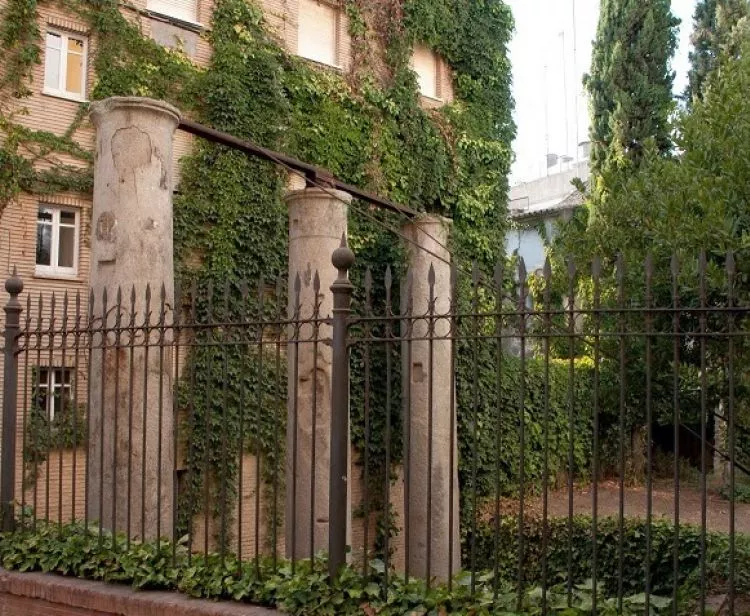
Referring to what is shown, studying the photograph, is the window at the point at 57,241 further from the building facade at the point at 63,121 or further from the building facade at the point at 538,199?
the building facade at the point at 538,199

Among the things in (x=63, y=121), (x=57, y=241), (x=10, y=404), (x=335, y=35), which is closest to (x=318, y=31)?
(x=335, y=35)

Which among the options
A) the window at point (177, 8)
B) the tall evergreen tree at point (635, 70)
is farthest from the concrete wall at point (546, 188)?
the window at point (177, 8)

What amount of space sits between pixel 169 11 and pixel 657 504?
14.4 metres

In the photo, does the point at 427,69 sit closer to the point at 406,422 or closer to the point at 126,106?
the point at 126,106

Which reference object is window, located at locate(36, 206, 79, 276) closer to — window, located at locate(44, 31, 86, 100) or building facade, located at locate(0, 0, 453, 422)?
building facade, located at locate(0, 0, 453, 422)

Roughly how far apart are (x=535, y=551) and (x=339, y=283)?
35.2 ft

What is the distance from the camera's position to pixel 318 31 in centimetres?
1730

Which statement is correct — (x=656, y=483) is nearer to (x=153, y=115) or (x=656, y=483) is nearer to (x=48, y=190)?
(x=48, y=190)

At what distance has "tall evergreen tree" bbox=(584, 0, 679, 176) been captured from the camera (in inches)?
885

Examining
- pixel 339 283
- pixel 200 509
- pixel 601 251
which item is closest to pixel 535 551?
pixel 200 509

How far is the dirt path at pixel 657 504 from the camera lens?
1730 cm

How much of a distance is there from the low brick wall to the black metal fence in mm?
375

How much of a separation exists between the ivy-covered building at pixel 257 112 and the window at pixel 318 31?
0.09 feet

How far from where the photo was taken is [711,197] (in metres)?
6.17
